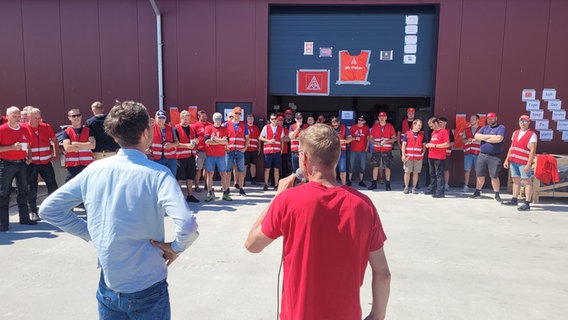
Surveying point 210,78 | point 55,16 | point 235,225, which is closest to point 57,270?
point 235,225

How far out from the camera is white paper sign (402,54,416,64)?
970 cm

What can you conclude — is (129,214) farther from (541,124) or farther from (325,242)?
(541,124)

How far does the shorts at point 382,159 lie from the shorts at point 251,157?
2915mm

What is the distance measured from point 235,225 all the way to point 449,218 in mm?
3617

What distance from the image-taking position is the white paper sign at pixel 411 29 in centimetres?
959

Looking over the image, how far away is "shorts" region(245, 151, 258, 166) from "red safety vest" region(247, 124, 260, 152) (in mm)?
81

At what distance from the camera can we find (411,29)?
961 centimetres

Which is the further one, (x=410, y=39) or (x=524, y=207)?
(x=410, y=39)

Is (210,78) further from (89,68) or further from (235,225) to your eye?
(235,225)

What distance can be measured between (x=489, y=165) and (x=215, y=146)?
5602 mm

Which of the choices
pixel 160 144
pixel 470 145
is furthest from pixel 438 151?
pixel 160 144

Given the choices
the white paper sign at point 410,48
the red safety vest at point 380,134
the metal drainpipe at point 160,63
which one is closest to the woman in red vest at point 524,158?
the red safety vest at point 380,134

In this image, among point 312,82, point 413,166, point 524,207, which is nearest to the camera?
point 524,207

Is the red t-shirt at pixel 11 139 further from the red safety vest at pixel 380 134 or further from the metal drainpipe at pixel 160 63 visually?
the red safety vest at pixel 380 134
